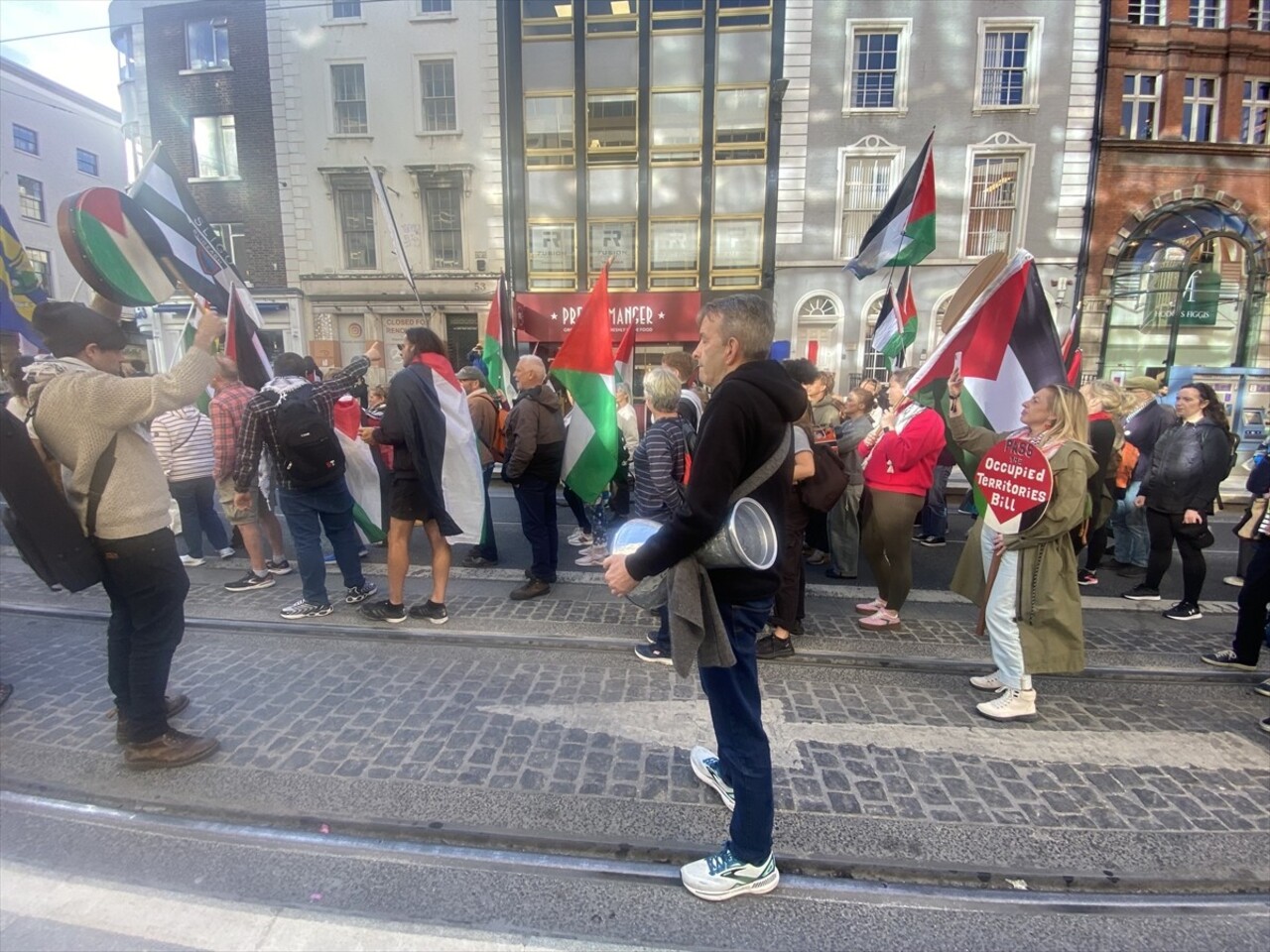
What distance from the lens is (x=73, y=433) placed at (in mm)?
2734

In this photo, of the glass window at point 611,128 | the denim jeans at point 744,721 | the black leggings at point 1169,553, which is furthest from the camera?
the glass window at point 611,128

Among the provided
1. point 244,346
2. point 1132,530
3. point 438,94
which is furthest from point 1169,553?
point 438,94

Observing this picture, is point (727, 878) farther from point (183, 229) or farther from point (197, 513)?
point (197, 513)

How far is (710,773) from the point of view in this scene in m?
2.85

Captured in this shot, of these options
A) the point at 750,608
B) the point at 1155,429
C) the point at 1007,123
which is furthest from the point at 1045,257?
the point at 750,608

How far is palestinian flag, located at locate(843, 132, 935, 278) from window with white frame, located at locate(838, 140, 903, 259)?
40.4 feet

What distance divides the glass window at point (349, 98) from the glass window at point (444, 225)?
2.87 m

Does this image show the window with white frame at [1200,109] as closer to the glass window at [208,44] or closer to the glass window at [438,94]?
the glass window at [438,94]

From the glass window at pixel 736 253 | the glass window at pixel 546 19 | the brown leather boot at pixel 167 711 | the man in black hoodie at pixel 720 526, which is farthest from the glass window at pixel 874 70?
the brown leather boot at pixel 167 711

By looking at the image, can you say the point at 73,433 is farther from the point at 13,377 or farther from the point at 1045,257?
the point at 1045,257

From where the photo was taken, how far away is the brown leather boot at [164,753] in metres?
2.99

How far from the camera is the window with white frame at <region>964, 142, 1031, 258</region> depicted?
17125 mm

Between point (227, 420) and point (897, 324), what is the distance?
21.4 feet

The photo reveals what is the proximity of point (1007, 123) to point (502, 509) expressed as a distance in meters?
17.8
